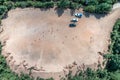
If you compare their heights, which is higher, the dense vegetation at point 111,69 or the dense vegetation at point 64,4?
the dense vegetation at point 64,4

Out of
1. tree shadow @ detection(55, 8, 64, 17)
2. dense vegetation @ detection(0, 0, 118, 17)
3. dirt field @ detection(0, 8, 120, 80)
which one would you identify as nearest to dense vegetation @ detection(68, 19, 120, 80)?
dirt field @ detection(0, 8, 120, 80)

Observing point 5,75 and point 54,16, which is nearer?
point 5,75

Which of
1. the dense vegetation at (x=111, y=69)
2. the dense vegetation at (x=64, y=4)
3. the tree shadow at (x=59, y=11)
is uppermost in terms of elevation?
the dense vegetation at (x=64, y=4)

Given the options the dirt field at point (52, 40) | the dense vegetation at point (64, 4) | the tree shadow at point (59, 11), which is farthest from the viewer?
the tree shadow at point (59, 11)

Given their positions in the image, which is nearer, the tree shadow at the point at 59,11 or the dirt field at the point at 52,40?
the dirt field at the point at 52,40

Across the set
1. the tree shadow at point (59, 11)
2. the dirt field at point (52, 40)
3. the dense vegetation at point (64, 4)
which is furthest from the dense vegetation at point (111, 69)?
the tree shadow at point (59, 11)

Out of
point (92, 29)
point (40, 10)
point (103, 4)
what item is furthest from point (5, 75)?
point (103, 4)

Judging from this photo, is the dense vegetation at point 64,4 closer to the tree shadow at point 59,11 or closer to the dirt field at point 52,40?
the tree shadow at point 59,11

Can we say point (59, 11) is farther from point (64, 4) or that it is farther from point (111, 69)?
point (111, 69)

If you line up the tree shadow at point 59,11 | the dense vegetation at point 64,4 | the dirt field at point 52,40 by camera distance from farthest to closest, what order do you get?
the tree shadow at point 59,11 < the dense vegetation at point 64,4 < the dirt field at point 52,40

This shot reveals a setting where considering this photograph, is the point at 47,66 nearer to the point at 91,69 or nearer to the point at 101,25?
the point at 91,69
